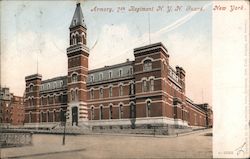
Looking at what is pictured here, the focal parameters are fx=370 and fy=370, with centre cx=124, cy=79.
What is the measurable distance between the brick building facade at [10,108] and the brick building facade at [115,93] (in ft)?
0.32

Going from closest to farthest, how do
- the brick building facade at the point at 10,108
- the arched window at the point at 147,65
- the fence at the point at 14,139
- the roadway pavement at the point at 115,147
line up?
the roadway pavement at the point at 115,147, the arched window at the point at 147,65, the brick building facade at the point at 10,108, the fence at the point at 14,139

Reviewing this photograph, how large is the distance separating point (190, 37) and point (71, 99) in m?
1.81

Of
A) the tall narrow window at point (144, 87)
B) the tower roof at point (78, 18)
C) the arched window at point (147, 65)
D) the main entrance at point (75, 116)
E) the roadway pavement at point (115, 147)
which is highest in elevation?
the tower roof at point (78, 18)

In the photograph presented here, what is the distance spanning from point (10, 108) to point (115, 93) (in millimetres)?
1416

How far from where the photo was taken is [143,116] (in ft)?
15.6

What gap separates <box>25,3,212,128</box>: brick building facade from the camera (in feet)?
15.4

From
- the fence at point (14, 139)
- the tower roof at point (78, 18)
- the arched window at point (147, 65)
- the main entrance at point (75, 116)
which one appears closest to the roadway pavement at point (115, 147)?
the fence at point (14, 139)

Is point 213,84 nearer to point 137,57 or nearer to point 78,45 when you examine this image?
point 137,57

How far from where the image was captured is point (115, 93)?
497cm

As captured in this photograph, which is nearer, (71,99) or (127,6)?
(127,6)

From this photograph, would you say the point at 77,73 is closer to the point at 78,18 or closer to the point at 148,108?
the point at 78,18

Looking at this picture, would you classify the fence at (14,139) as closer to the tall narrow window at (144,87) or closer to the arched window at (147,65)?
the tall narrow window at (144,87)

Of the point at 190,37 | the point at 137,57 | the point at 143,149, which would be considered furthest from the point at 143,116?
the point at 190,37

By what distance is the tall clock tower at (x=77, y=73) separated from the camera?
4918mm
